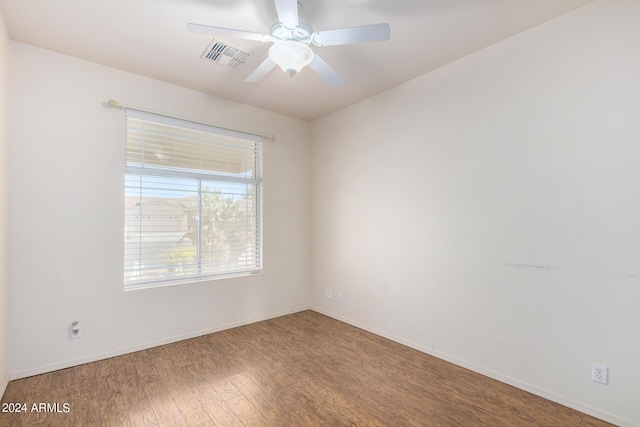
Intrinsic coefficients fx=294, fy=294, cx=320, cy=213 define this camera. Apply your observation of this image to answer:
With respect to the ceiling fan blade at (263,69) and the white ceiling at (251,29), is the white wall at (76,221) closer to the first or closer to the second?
the white ceiling at (251,29)

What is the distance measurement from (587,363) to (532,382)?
393 mm

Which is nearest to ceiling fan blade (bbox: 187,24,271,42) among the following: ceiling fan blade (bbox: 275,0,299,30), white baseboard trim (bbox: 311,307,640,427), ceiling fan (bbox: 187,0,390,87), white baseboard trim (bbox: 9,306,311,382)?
ceiling fan (bbox: 187,0,390,87)

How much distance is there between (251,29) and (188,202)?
73.2 inches

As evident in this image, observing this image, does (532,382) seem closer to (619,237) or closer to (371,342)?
(619,237)

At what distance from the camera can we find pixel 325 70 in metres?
2.15

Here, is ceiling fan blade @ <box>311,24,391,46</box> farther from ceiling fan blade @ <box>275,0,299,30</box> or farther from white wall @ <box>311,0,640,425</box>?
white wall @ <box>311,0,640,425</box>

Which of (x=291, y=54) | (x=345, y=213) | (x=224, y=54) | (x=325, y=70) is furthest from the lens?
(x=345, y=213)

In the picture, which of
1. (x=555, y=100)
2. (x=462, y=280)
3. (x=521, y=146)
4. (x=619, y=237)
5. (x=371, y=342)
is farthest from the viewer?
(x=371, y=342)

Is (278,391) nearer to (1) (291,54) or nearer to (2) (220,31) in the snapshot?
(1) (291,54)

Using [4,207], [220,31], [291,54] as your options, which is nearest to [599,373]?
[291,54]

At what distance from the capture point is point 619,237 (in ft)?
6.06

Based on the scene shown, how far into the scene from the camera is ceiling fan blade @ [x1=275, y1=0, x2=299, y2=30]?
1.56m

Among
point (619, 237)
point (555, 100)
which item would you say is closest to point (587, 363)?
point (619, 237)

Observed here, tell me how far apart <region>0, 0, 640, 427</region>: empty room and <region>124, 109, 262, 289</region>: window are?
2 cm
